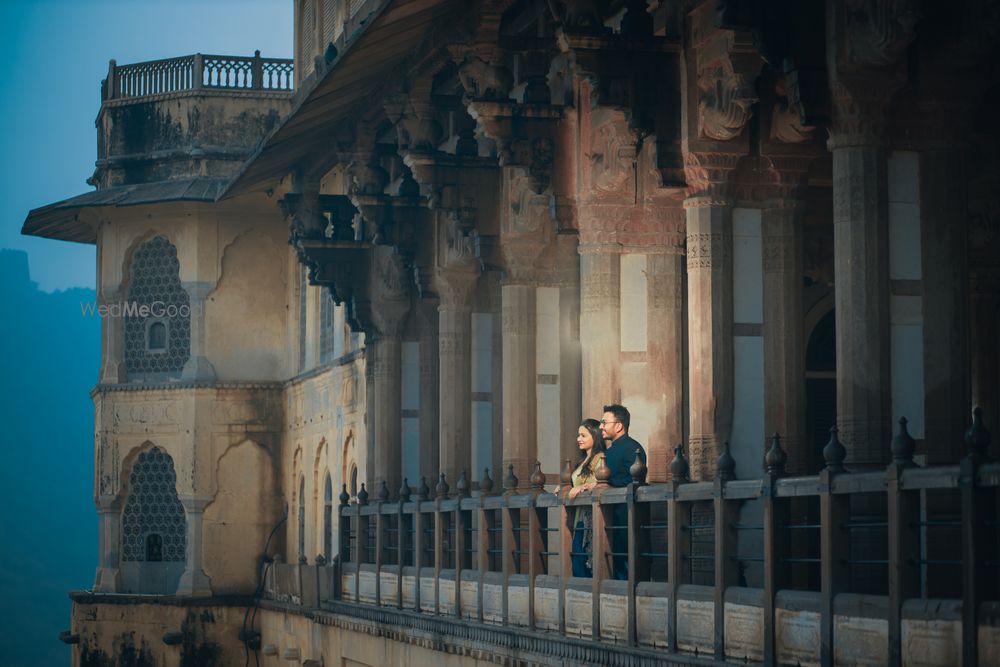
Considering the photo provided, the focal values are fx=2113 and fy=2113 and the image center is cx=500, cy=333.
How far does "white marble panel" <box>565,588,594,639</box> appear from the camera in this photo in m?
13.5

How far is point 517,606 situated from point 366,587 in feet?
21.1

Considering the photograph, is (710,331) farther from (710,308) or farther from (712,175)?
(712,175)

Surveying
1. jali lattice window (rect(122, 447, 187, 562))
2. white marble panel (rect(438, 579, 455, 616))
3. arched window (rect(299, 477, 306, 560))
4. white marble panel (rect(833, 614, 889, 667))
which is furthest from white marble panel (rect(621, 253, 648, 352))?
jali lattice window (rect(122, 447, 187, 562))

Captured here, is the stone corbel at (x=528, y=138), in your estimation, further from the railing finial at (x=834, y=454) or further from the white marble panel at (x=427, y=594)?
the railing finial at (x=834, y=454)

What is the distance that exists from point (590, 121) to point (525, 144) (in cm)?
65

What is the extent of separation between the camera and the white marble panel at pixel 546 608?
47.4 ft

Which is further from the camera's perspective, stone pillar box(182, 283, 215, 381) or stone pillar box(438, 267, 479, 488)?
stone pillar box(182, 283, 215, 381)

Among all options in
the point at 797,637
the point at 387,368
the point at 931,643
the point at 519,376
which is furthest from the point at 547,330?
the point at 931,643

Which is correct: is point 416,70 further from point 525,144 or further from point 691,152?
point 691,152

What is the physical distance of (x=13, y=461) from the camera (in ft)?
308

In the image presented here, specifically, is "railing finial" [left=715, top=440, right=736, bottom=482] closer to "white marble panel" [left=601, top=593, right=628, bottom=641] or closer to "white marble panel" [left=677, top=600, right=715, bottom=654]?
"white marble panel" [left=677, top=600, right=715, bottom=654]

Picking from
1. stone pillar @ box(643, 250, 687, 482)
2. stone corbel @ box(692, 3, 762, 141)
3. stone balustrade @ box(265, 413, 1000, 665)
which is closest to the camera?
stone balustrade @ box(265, 413, 1000, 665)

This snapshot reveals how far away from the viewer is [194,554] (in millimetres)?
33781

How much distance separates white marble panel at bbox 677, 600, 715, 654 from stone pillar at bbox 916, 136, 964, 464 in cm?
145
